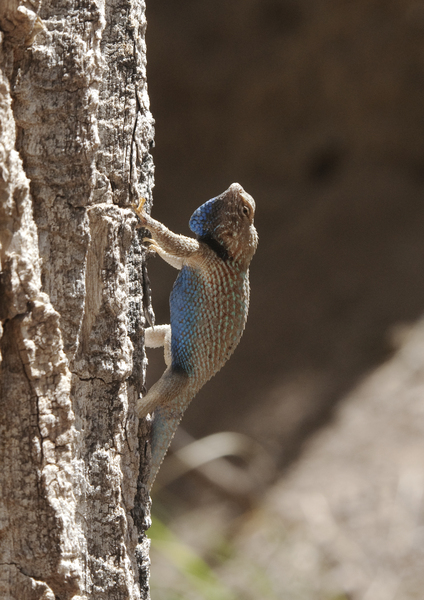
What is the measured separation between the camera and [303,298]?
27.4ft

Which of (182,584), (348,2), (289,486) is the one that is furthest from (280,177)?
(182,584)

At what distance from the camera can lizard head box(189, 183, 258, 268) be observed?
8.29 feet

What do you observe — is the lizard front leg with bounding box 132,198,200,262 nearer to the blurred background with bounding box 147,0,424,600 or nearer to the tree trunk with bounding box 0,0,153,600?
the tree trunk with bounding box 0,0,153,600

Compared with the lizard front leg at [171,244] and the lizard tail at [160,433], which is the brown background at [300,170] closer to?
the lizard front leg at [171,244]

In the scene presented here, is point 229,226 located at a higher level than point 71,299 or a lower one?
higher

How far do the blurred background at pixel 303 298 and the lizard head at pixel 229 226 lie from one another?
1.95m

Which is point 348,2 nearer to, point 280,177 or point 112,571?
point 280,177

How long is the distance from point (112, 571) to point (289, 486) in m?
4.54

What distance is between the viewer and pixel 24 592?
1.46 m

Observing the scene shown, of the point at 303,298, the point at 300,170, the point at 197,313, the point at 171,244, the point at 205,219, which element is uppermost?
the point at 300,170

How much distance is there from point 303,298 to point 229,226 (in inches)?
233

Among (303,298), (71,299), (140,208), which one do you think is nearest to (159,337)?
(140,208)

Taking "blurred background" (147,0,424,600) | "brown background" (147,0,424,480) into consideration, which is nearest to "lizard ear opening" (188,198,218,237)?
"blurred background" (147,0,424,600)

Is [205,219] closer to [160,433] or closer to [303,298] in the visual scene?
[160,433]
